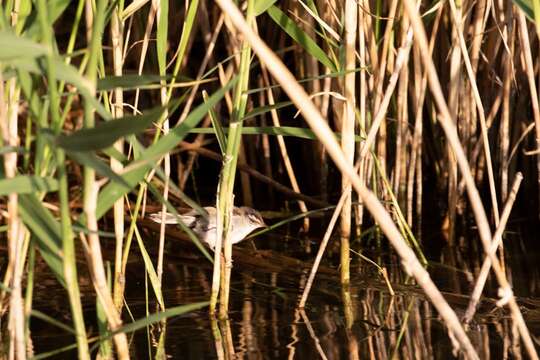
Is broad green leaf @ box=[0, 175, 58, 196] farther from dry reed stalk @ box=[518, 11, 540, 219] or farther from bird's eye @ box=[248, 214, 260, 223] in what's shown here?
bird's eye @ box=[248, 214, 260, 223]

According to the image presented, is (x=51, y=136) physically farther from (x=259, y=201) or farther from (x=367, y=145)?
(x=259, y=201)

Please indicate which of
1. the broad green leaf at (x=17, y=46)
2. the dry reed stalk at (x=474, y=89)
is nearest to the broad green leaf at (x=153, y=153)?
the broad green leaf at (x=17, y=46)

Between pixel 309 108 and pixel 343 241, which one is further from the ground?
pixel 309 108

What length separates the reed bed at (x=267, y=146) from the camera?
2338 mm

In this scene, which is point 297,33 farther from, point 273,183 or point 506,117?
point 273,183

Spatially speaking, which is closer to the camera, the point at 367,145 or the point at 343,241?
the point at 367,145

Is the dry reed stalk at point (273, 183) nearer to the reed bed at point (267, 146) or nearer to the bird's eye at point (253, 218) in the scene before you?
the reed bed at point (267, 146)

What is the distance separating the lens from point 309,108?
230 cm

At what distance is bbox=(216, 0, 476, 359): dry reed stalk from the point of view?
7.21 ft

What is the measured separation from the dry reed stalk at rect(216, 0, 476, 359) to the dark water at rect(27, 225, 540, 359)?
968 mm

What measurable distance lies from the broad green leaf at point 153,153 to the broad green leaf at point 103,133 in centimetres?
17

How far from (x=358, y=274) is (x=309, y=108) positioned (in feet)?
7.65

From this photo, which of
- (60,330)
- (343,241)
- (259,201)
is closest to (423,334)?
(343,241)

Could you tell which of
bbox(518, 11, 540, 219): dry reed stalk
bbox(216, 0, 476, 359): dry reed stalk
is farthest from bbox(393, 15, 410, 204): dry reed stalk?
bbox(216, 0, 476, 359): dry reed stalk
